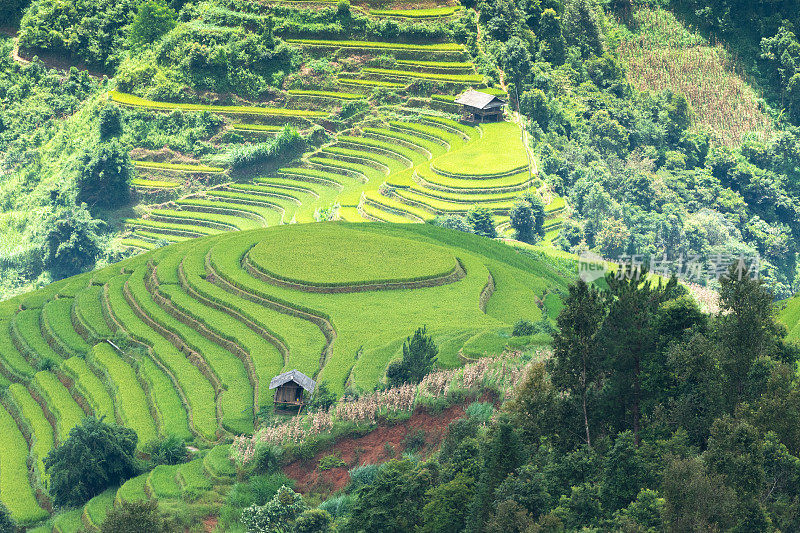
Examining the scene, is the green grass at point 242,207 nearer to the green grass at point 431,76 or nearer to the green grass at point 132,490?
the green grass at point 431,76

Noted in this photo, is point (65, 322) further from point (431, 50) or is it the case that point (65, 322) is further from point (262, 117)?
point (431, 50)

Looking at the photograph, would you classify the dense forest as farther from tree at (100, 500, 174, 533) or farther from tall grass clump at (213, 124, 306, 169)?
tall grass clump at (213, 124, 306, 169)

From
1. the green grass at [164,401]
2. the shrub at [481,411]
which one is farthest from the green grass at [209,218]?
the shrub at [481,411]

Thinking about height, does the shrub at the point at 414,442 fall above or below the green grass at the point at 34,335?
above

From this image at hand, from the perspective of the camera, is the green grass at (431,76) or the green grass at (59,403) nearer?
the green grass at (59,403)

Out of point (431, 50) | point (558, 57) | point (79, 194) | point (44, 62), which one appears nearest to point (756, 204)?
point (558, 57)

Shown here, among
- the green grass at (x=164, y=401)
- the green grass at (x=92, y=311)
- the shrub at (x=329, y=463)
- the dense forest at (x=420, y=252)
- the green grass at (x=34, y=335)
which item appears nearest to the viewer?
the dense forest at (x=420, y=252)

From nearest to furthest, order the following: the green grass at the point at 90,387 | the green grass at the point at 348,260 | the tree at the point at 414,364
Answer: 1. the tree at the point at 414,364
2. the green grass at the point at 90,387
3. the green grass at the point at 348,260

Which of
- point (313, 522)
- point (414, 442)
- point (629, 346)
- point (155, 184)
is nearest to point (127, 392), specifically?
point (414, 442)
